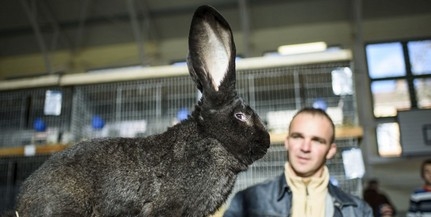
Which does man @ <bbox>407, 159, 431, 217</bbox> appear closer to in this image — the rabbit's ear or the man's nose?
the man's nose

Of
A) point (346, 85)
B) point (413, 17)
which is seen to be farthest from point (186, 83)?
point (413, 17)

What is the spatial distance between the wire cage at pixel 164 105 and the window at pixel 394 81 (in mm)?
4948

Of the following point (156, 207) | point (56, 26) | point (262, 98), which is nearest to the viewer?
point (156, 207)

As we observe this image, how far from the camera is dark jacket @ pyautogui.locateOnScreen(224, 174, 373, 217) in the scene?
5.16 feet

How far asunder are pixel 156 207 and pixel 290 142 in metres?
1.19

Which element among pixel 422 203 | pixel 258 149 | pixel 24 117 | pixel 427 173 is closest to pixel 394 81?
pixel 427 173

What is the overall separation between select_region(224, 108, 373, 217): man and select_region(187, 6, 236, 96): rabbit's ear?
1078 millimetres

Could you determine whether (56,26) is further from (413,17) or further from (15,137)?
(413,17)

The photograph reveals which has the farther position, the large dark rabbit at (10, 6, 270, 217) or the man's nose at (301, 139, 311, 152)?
the man's nose at (301, 139, 311, 152)

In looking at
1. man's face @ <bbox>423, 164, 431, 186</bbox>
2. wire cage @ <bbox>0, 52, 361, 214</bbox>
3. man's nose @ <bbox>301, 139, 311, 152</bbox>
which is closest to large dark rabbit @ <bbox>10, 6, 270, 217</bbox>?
man's nose @ <bbox>301, 139, 311, 152</bbox>

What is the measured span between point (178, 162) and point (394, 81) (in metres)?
7.47

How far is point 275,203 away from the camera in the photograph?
1.60 meters

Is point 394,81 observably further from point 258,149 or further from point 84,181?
point 84,181

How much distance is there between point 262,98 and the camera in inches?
101
